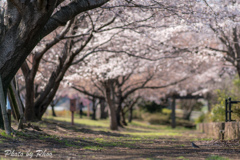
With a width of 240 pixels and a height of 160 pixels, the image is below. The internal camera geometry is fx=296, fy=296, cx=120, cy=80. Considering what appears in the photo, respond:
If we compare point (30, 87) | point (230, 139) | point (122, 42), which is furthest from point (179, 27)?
point (30, 87)

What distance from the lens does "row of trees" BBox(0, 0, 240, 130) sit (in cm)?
679

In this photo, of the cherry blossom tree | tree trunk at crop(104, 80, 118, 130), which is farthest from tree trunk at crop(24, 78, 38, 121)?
tree trunk at crop(104, 80, 118, 130)

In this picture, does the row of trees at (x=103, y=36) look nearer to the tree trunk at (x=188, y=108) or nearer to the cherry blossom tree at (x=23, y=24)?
the cherry blossom tree at (x=23, y=24)

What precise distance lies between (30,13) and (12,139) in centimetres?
297

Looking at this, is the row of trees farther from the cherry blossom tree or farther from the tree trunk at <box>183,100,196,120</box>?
the tree trunk at <box>183,100,196,120</box>

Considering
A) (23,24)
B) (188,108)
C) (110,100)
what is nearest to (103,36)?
(110,100)

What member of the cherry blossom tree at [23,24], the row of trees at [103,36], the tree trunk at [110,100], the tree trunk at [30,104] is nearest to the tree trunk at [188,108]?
the row of trees at [103,36]

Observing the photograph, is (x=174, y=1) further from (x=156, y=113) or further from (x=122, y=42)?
(x=156, y=113)

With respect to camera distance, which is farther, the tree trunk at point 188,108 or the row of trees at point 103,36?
the tree trunk at point 188,108

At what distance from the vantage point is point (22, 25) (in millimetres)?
6570

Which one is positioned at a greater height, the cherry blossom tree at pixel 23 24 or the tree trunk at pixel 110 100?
the cherry blossom tree at pixel 23 24

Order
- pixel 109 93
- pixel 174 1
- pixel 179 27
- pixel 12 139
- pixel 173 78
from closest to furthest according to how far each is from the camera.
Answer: pixel 12 139 → pixel 174 1 → pixel 179 27 → pixel 109 93 → pixel 173 78

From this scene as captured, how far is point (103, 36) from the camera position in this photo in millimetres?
16516

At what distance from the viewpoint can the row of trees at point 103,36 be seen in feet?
22.3
